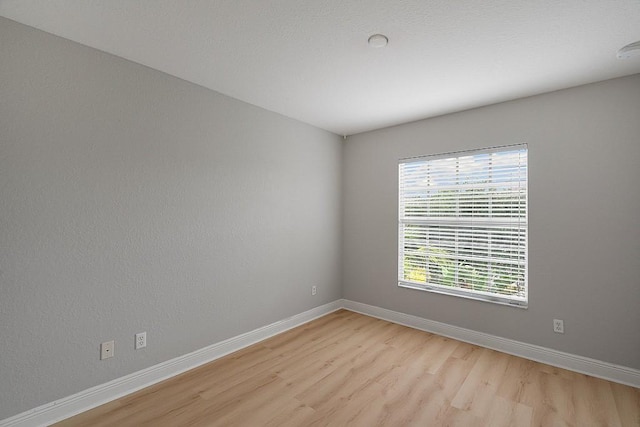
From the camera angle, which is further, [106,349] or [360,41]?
[106,349]

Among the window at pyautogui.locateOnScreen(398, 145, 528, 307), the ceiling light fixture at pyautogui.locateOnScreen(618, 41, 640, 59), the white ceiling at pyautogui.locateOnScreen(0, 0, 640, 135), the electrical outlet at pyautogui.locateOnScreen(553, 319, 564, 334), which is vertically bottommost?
the electrical outlet at pyautogui.locateOnScreen(553, 319, 564, 334)

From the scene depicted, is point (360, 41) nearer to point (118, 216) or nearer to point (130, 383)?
point (118, 216)

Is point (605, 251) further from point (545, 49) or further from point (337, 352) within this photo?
point (337, 352)

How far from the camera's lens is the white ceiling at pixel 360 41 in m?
1.69

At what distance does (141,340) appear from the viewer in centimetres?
231

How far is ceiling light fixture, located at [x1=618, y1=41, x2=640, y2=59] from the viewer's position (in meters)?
1.96

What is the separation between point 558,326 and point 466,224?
122 cm

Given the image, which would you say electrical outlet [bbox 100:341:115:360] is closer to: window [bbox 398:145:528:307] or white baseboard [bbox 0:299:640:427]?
white baseboard [bbox 0:299:640:427]

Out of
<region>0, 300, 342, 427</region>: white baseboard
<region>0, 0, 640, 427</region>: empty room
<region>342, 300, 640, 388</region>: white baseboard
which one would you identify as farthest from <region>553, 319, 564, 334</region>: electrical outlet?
<region>0, 300, 342, 427</region>: white baseboard

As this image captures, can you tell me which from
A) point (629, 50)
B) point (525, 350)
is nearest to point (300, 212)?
point (525, 350)

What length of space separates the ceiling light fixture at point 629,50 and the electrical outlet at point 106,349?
4157mm

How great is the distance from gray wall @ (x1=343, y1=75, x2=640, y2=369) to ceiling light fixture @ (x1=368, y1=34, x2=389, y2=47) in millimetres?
1760

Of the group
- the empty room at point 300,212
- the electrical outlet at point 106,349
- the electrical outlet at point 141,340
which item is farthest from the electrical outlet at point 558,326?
the electrical outlet at point 106,349

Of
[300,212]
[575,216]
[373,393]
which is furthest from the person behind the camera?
[300,212]
